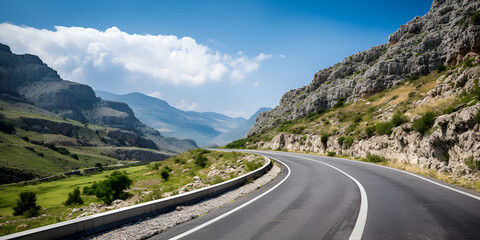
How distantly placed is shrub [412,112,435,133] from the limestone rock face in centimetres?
3411

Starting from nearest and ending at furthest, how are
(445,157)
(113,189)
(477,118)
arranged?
(477,118)
(445,157)
(113,189)

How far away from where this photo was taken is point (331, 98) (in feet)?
216

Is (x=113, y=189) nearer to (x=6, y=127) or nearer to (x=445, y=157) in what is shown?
(x=445, y=157)

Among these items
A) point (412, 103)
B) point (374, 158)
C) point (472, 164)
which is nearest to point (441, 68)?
point (412, 103)

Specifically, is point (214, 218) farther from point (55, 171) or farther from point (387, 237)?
point (55, 171)

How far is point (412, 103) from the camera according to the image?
104 feet

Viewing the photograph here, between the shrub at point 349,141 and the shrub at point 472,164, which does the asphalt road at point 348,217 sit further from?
the shrub at point 349,141

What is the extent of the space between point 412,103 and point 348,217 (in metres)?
34.3

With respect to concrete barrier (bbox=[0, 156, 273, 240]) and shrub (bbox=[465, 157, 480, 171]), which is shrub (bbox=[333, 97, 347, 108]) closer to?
shrub (bbox=[465, 157, 480, 171])

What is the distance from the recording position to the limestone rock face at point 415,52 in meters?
41.1

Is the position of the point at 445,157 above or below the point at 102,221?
above

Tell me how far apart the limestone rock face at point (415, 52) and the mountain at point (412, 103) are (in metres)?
0.18

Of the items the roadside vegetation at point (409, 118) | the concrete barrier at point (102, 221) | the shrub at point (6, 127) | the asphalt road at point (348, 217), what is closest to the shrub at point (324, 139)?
the roadside vegetation at point (409, 118)

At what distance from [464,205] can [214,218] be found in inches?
294
